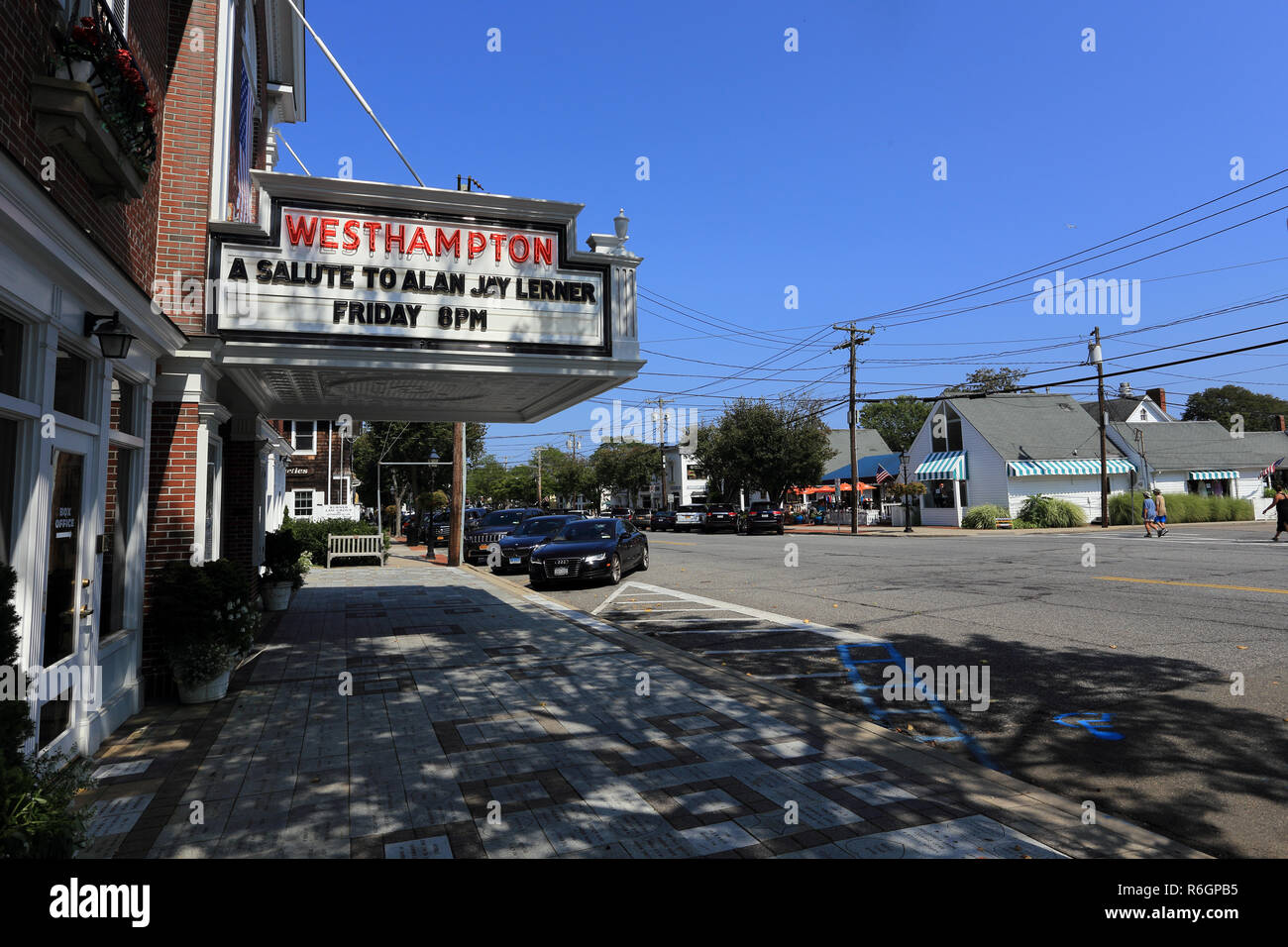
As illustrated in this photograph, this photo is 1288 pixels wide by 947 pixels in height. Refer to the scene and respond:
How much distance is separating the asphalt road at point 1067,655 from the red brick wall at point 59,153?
6.99 m

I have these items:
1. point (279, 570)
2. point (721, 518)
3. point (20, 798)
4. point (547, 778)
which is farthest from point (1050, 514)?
point (20, 798)

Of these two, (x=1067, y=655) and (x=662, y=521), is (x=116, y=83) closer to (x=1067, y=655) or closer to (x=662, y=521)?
(x=1067, y=655)

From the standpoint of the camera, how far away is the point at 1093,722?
19.0ft

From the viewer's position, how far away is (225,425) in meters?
11.0

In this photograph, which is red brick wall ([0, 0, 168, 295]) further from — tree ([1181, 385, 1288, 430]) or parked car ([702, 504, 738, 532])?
tree ([1181, 385, 1288, 430])

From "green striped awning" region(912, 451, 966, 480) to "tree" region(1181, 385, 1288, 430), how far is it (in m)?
66.2

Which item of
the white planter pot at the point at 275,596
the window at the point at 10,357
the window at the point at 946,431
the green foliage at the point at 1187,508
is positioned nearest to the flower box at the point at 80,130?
the window at the point at 10,357

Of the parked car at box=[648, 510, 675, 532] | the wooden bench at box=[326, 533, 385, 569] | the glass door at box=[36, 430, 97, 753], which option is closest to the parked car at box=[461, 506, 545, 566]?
the wooden bench at box=[326, 533, 385, 569]

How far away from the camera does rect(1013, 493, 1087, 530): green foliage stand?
36.5 meters

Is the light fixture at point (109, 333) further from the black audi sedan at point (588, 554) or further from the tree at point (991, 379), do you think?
the tree at point (991, 379)

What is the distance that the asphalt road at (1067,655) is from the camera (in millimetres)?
4668
